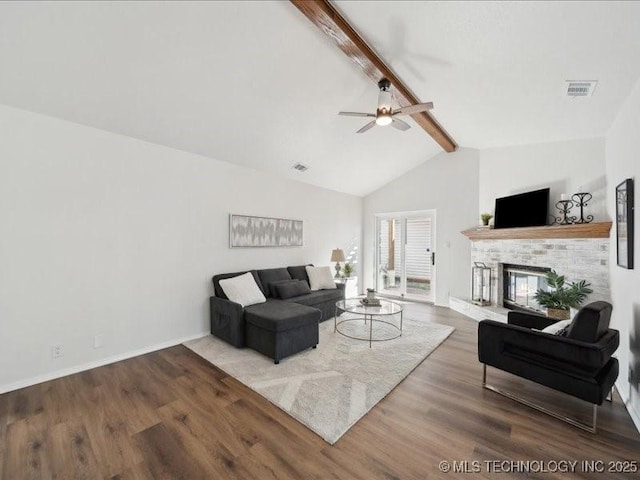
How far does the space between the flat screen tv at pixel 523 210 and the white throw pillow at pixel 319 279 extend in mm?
2990

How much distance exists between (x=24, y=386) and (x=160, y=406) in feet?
4.77

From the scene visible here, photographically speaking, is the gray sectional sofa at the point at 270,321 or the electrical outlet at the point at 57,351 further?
the gray sectional sofa at the point at 270,321

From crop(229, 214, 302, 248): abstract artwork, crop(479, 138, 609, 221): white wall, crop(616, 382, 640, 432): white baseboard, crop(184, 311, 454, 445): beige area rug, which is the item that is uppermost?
crop(479, 138, 609, 221): white wall

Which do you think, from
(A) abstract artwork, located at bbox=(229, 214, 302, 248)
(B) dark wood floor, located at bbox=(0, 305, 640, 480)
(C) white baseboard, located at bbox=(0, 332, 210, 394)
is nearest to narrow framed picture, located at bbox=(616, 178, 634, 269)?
(B) dark wood floor, located at bbox=(0, 305, 640, 480)

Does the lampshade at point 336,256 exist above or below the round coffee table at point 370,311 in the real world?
above

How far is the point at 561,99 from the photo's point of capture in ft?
9.27

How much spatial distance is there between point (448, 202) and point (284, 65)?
14.0ft

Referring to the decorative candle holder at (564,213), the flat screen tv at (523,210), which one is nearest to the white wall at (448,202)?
the flat screen tv at (523,210)

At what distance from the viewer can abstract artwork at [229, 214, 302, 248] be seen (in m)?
4.29

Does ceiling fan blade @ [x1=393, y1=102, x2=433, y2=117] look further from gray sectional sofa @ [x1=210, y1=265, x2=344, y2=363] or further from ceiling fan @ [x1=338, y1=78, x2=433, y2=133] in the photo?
gray sectional sofa @ [x1=210, y1=265, x2=344, y2=363]

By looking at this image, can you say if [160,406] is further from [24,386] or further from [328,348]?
[328,348]

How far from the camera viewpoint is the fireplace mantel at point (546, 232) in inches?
129

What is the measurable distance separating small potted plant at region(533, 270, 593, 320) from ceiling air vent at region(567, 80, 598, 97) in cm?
217

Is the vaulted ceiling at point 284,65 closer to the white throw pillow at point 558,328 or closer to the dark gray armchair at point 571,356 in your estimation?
the dark gray armchair at point 571,356
